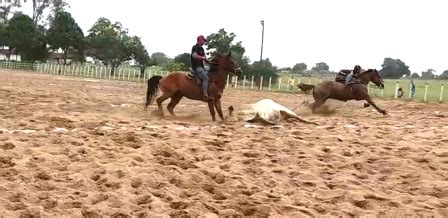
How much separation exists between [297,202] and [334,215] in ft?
1.44

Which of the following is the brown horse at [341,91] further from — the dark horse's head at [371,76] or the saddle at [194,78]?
the saddle at [194,78]

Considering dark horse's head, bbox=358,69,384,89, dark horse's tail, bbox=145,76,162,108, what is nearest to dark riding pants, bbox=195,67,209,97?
dark horse's tail, bbox=145,76,162,108

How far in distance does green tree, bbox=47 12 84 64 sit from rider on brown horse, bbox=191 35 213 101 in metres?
59.7

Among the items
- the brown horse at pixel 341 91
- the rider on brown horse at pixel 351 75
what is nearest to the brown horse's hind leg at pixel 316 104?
the brown horse at pixel 341 91

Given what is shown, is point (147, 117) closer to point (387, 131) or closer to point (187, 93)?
point (187, 93)

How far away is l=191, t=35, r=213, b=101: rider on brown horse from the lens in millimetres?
12250

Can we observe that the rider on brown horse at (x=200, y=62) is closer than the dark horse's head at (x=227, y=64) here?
Yes

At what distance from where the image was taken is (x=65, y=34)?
69.1 m

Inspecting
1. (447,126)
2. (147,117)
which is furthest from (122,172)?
(447,126)

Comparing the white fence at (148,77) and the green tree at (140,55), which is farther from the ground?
the green tree at (140,55)

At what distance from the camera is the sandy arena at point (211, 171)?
16.3ft

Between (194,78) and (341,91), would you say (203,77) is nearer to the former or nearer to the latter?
(194,78)

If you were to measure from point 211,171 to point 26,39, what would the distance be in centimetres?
6941

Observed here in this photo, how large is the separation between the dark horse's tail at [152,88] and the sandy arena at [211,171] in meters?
3.43
